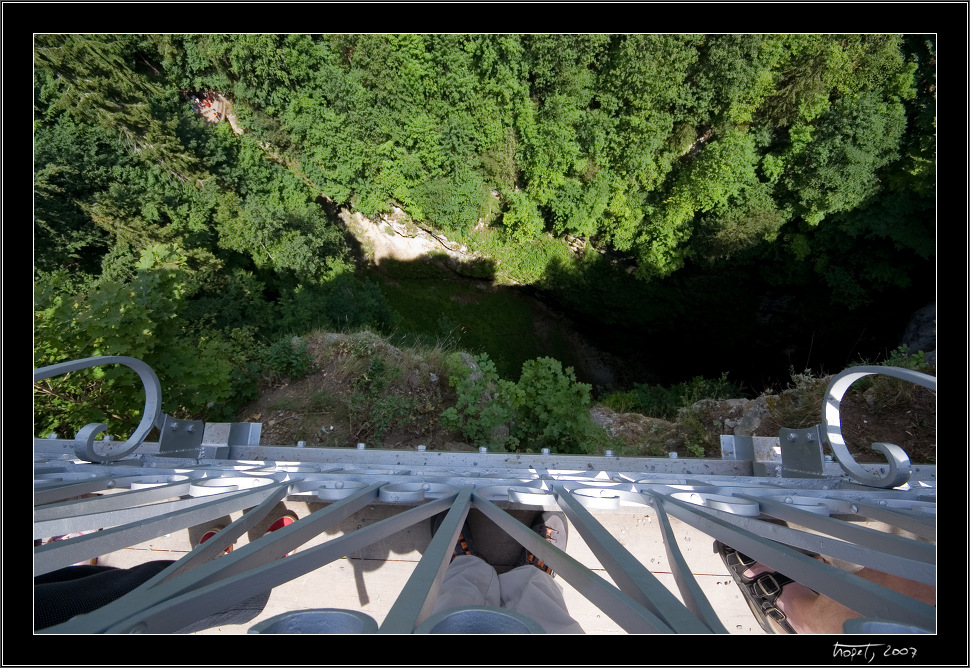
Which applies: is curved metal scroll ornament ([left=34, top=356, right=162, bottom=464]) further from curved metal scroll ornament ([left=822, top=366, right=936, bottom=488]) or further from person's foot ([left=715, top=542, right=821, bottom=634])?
curved metal scroll ornament ([left=822, top=366, right=936, bottom=488])

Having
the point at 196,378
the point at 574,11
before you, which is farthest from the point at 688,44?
the point at 196,378

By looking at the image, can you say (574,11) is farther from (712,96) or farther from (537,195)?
(537,195)

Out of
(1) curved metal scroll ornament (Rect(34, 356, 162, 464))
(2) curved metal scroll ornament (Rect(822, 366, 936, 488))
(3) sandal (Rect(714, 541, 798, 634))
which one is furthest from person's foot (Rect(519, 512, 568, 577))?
(1) curved metal scroll ornament (Rect(34, 356, 162, 464))

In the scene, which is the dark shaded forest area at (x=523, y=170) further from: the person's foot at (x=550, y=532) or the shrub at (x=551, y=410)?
the person's foot at (x=550, y=532)

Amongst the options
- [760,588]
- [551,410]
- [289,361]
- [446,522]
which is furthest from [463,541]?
[289,361]

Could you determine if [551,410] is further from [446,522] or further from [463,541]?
[446,522]

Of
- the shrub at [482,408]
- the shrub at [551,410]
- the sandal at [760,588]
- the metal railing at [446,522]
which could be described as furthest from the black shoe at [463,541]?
the shrub at [551,410]
